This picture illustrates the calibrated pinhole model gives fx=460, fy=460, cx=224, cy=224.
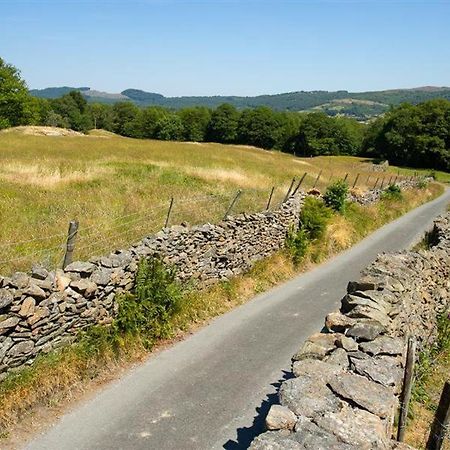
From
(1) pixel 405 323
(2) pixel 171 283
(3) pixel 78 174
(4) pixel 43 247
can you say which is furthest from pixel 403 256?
(3) pixel 78 174

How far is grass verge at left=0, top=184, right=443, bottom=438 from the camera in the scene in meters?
8.30

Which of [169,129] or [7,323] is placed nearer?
[7,323]

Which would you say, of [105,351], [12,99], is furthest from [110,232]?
[12,99]

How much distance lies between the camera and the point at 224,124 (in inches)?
4422

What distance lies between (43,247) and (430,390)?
9751 mm

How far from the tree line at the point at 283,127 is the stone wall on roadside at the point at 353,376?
81.0 metres

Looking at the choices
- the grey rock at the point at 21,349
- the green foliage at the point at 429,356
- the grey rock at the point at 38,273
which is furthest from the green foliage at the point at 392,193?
the grey rock at the point at 21,349

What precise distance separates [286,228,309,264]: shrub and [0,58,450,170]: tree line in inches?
2827

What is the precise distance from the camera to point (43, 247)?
11.4 m

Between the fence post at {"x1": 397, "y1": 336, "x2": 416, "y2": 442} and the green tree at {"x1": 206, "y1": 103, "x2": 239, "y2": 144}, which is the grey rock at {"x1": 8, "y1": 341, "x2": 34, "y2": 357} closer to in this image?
the fence post at {"x1": 397, "y1": 336, "x2": 416, "y2": 442}

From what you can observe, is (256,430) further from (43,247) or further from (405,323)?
(43,247)

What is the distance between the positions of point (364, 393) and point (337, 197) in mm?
19999

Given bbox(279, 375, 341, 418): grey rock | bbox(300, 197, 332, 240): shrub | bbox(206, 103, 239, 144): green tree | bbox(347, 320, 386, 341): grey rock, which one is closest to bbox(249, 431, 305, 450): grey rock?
bbox(279, 375, 341, 418): grey rock

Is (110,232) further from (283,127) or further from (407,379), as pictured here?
(283,127)
